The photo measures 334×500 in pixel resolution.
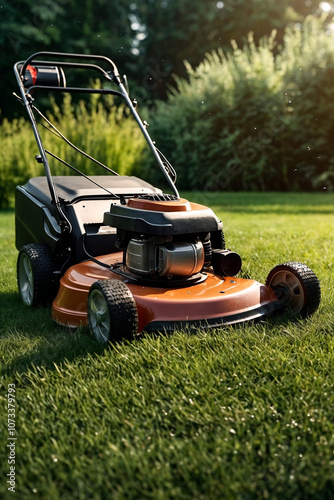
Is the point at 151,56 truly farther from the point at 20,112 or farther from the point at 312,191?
the point at 312,191

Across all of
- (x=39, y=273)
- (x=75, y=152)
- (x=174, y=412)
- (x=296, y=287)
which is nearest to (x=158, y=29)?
(x=75, y=152)

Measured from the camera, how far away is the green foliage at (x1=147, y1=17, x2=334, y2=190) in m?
12.8

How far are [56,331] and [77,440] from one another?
1227 mm

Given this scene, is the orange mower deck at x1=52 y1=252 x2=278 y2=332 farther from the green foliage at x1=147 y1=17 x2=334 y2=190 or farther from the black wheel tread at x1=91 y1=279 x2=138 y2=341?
the green foliage at x1=147 y1=17 x2=334 y2=190

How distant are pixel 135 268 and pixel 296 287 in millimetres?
852

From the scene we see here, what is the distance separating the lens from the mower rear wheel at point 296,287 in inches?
124

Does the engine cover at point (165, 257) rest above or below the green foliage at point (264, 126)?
below

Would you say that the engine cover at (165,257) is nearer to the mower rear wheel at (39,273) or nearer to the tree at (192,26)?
the mower rear wheel at (39,273)

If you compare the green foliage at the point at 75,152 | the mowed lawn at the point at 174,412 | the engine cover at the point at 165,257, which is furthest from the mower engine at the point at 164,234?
the green foliage at the point at 75,152

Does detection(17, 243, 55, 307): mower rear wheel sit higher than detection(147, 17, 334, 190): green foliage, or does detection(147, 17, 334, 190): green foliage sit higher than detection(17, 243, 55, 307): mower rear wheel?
detection(147, 17, 334, 190): green foliage

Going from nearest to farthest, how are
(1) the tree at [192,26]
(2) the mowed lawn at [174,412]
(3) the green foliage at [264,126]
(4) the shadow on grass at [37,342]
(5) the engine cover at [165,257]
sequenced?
(2) the mowed lawn at [174,412], (4) the shadow on grass at [37,342], (5) the engine cover at [165,257], (3) the green foliage at [264,126], (1) the tree at [192,26]

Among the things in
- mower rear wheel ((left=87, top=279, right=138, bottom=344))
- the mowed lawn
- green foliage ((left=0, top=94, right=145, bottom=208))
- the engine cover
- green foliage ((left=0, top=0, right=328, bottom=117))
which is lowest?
the mowed lawn

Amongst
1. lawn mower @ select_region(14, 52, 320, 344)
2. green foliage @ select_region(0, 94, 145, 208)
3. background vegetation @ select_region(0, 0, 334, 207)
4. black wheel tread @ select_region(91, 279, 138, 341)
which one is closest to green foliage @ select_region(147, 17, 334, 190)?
background vegetation @ select_region(0, 0, 334, 207)

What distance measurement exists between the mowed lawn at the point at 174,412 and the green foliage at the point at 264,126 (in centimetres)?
992
